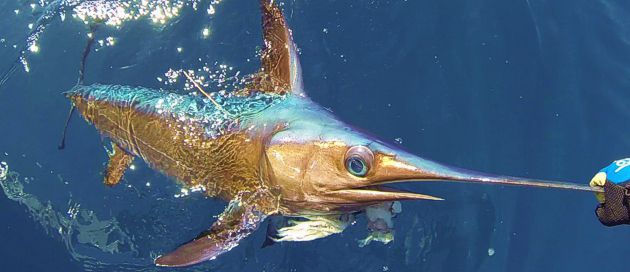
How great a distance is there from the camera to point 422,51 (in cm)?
487

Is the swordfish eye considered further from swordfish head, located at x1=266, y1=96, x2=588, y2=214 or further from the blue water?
the blue water

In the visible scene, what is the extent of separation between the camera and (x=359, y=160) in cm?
242

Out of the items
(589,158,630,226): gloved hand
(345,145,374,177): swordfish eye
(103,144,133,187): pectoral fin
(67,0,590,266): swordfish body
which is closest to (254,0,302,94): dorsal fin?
(67,0,590,266): swordfish body

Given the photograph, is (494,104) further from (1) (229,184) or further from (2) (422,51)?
(1) (229,184)

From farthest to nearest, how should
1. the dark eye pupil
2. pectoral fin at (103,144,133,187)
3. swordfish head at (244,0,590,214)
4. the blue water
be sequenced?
the blue water, pectoral fin at (103,144,133,187), the dark eye pupil, swordfish head at (244,0,590,214)

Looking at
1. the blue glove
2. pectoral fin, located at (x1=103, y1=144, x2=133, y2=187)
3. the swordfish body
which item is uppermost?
the blue glove

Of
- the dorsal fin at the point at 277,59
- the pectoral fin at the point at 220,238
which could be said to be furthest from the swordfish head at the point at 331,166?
the pectoral fin at the point at 220,238

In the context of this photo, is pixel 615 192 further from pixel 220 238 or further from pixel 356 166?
pixel 220 238

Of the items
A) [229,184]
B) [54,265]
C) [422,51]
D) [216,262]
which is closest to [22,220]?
[54,265]

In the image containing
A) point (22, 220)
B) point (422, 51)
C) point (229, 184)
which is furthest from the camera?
point (422, 51)

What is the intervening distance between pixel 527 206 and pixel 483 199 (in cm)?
41

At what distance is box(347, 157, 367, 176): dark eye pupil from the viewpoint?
2.42 meters

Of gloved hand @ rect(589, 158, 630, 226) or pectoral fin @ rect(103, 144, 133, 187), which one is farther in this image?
pectoral fin @ rect(103, 144, 133, 187)

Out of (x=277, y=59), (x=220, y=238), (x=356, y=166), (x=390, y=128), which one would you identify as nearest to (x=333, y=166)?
(x=356, y=166)
